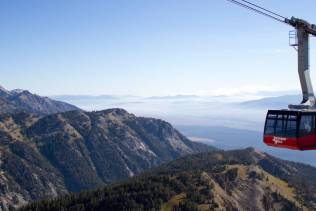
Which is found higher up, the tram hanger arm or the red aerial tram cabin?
the tram hanger arm

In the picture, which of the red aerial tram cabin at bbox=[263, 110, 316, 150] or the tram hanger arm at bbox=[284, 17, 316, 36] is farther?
the red aerial tram cabin at bbox=[263, 110, 316, 150]

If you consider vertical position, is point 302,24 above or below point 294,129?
above

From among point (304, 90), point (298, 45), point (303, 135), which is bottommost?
point (303, 135)

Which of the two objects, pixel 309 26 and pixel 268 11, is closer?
pixel 268 11

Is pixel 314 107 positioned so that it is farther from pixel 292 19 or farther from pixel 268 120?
pixel 292 19

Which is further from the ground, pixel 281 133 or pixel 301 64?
pixel 301 64

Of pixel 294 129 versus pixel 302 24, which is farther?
pixel 294 129

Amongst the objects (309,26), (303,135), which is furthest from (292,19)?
(303,135)

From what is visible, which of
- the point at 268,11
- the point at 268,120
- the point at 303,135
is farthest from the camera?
the point at 268,120
